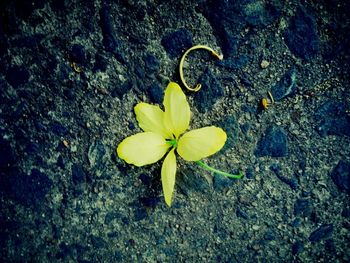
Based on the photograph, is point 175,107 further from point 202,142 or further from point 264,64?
point 264,64

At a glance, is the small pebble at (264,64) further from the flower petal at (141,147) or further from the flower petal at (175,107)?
the flower petal at (141,147)

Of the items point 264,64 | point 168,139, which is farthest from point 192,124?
point 264,64

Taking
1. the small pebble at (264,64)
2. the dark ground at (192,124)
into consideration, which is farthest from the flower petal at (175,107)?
the small pebble at (264,64)

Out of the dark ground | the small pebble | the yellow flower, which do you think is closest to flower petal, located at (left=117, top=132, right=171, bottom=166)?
the yellow flower

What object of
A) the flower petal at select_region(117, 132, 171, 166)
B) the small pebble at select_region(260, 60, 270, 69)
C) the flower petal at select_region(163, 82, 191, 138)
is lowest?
the flower petal at select_region(117, 132, 171, 166)

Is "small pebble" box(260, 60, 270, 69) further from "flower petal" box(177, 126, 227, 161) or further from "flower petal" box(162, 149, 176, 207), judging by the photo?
"flower petal" box(162, 149, 176, 207)

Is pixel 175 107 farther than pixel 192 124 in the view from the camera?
No
